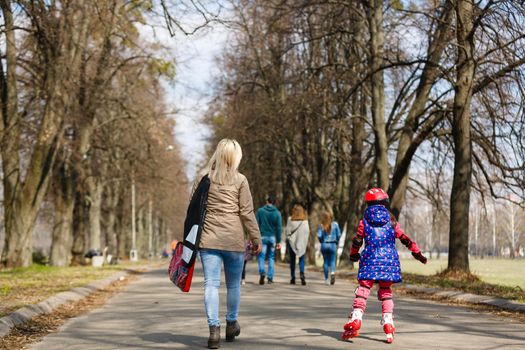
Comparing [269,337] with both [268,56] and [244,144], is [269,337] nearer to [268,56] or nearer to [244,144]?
[244,144]

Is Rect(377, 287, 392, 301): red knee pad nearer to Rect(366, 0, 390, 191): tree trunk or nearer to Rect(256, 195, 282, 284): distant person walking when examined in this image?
Rect(256, 195, 282, 284): distant person walking

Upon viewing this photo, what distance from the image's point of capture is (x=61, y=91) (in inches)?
955

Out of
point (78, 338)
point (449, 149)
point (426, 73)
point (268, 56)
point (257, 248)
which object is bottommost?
point (78, 338)

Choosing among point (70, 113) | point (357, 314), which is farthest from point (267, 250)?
point (70, 113)

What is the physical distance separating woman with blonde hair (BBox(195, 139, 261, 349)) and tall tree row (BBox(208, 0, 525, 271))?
8.42m

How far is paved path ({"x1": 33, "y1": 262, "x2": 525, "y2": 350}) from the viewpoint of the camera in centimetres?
776

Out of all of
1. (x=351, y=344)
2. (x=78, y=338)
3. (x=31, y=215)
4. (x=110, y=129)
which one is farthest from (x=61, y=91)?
(x=351, y=344)

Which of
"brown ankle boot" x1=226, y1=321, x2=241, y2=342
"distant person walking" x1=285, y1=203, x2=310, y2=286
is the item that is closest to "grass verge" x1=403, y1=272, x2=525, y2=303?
"distant person walking" x1=285, y1=203, x2=310, y2=286

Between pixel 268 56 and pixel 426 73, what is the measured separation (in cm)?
1670

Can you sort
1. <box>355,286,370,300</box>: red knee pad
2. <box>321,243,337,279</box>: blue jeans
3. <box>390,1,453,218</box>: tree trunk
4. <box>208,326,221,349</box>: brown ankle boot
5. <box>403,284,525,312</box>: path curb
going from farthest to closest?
<box>390,1,453,218</box>: tree trunk < <box>321,243,337,279</box>: blue jeans < <box>403,284,525,312</box>: path curb < <box>355,286,370,300</box>: red knee pad < <box>208,326,221,349</box>: brown ankle boot

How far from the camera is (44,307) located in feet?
36.9

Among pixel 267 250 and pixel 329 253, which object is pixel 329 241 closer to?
pixel 329 253

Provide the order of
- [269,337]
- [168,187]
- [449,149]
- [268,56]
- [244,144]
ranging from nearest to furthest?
[269,337], [449,149], [244,144], [268,56], [168,187]

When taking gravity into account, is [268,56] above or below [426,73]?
above
